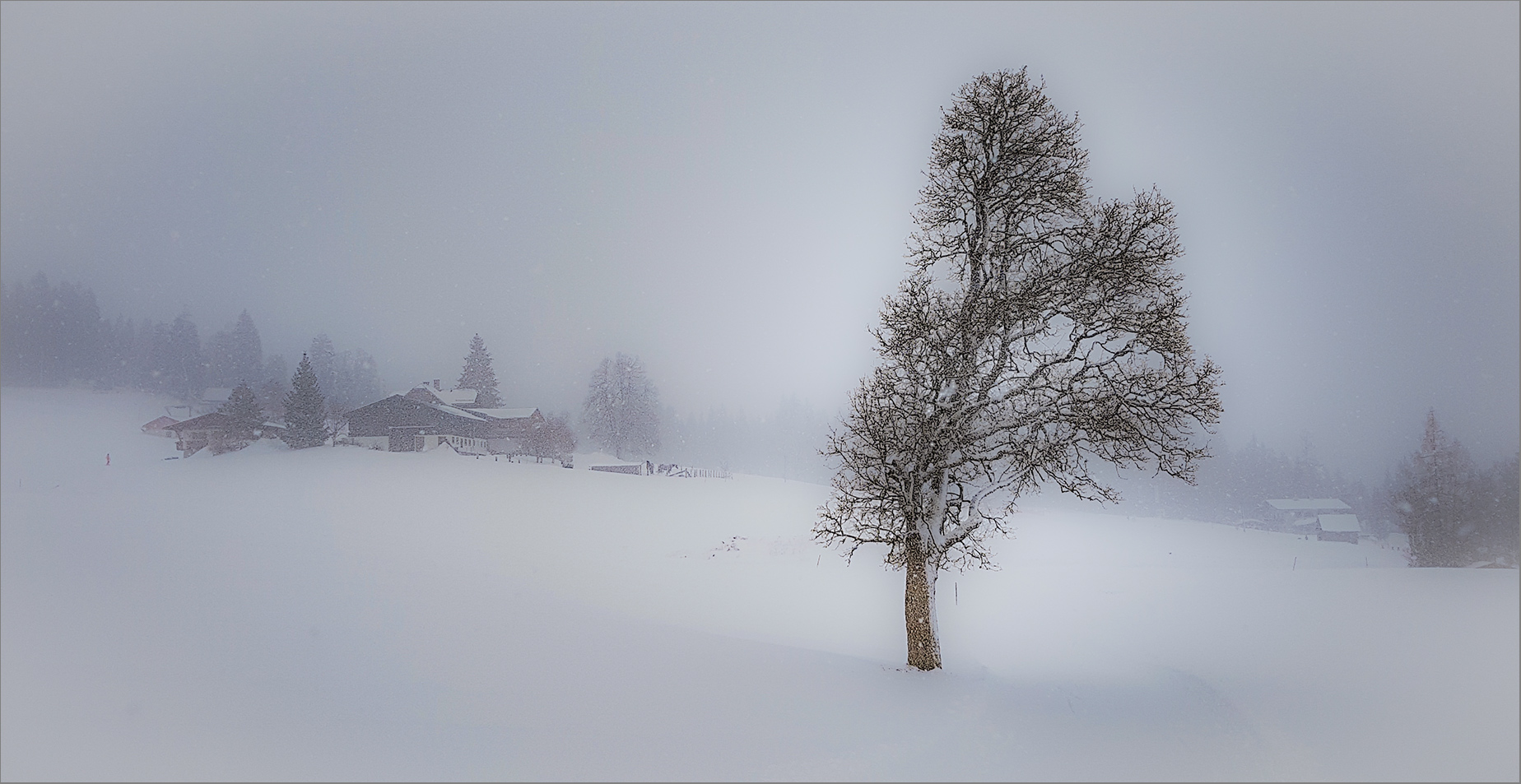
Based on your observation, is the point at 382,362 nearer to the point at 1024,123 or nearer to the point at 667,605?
→ the point at 667,605

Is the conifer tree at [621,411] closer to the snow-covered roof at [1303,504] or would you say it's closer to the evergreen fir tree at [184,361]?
the evergreen fir tree at [184,361]

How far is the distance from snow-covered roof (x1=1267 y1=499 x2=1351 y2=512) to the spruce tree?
221 feet

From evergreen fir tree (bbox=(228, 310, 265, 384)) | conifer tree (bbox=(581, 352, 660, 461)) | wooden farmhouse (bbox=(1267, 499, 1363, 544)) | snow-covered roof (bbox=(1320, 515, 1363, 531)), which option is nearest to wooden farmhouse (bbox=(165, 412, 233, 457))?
evergreen fir tree (bbox=(228, 310, 265, 384))

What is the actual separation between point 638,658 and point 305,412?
28481 mm

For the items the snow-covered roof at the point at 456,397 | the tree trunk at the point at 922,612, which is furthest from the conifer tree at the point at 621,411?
the tree trunk at the point at 922,612

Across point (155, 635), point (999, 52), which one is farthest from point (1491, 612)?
point (155, 635)

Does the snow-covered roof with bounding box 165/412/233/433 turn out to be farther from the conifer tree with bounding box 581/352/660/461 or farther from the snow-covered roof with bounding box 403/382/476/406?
the conifer tree with bounding box 581/352/660/461

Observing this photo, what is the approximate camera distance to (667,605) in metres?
13.8

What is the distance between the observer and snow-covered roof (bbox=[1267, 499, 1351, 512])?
42.1m

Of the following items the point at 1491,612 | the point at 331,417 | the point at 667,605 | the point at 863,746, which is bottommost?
the point at 667,605

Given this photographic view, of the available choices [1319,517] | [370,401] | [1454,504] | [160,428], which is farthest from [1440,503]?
[160,428]

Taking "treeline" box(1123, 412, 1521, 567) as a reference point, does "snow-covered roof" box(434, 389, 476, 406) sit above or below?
above

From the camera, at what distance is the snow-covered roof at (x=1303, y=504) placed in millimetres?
42062

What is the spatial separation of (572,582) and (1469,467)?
35887mm
